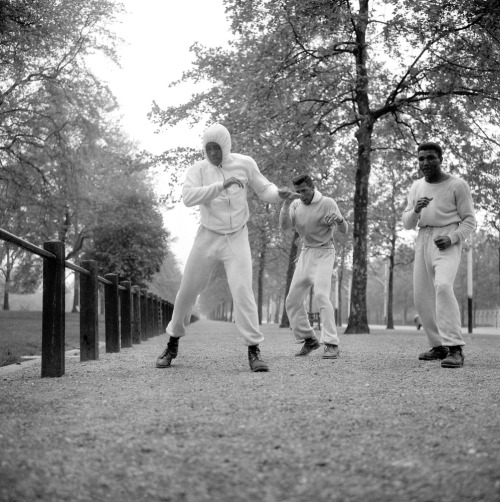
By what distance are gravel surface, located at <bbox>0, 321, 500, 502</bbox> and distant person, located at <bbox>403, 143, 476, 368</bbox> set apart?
166 cm

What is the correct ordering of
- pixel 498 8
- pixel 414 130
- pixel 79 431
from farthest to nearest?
pixel 414 130 < pixel 498 8 < pixel 79 431

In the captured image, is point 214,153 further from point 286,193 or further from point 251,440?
point 251,440

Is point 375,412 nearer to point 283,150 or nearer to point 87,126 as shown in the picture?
point 283,150

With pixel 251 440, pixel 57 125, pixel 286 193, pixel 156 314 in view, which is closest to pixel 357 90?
pixel 156 314

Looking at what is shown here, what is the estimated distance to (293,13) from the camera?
1786cm

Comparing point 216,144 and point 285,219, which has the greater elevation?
point 216,144

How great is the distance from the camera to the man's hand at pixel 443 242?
23.5ft

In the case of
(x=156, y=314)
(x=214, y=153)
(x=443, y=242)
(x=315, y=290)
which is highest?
(x=214, y=153)

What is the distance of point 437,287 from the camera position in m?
7.21

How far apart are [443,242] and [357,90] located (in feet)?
43.7

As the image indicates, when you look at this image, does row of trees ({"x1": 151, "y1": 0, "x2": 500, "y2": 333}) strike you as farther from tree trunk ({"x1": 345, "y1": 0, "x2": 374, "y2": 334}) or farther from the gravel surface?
the gravel surface

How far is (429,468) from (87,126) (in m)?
24.6

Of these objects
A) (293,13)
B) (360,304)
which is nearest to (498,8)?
(293,13)

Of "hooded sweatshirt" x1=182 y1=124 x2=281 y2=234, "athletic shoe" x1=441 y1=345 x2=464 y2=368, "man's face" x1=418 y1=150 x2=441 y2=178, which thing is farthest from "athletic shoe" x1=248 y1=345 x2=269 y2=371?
"man's face" x1=418 y1=150 x2=441 y2=178
